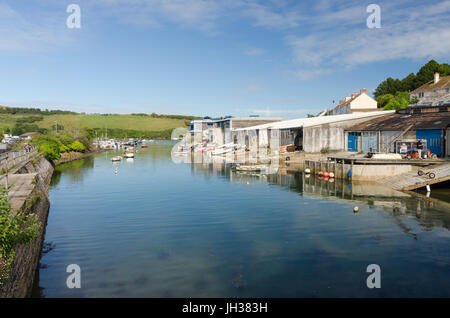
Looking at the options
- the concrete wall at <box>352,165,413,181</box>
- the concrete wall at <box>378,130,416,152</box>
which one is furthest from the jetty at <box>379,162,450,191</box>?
the concrete wall at <box>378,130,416,152</box>

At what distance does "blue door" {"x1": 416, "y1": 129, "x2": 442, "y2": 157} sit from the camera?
4128 centimetres

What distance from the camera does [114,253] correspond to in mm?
19047

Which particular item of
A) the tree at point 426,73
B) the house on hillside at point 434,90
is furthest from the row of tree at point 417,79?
the house on hillside at point 434,90

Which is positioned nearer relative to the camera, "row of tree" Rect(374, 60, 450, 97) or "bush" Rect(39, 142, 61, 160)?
"bush" Rect(39, 142, 61, 160)

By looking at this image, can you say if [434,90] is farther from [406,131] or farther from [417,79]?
[406,131]

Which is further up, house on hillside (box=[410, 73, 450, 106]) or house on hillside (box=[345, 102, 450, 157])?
house on hillside (box=[410, 73, 450, 106])

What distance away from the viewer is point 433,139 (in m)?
42.2

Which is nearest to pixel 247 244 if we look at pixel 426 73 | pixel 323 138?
pixel 323 138

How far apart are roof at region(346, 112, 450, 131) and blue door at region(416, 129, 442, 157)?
0.55 m

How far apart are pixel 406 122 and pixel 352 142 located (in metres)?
9.02

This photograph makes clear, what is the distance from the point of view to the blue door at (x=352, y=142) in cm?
5406
